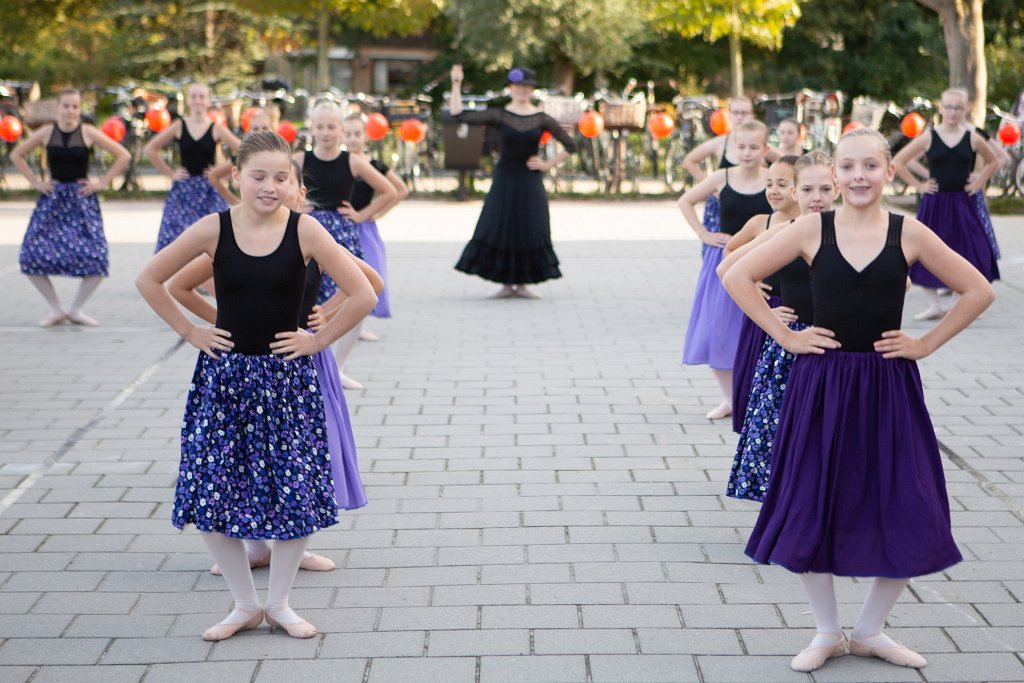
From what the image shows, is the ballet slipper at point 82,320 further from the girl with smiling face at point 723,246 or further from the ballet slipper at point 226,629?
the ballet slipper at point 226,629

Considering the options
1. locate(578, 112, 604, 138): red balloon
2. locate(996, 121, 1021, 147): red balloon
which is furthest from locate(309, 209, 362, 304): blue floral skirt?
locate(996, 121, 1021, 147): red balloon

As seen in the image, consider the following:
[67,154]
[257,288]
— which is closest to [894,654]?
[257,288]

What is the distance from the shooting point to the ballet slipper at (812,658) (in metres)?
4.46

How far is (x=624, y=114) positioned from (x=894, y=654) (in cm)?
1907

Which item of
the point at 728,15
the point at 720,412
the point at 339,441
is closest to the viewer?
the point at 339,441

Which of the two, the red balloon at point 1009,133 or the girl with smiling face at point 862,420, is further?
the red balloon at point 1009,133

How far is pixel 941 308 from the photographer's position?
464 inches

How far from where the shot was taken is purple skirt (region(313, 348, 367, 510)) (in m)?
5.25

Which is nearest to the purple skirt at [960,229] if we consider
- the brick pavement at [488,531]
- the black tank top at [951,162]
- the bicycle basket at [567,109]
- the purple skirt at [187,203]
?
the black tank top at [951,162]

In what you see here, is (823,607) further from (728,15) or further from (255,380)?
(728,15)

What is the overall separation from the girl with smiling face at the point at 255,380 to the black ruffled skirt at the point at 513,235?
780cm

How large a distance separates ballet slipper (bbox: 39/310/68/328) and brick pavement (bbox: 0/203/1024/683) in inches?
11.7

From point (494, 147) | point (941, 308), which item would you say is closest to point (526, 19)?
point (494, 147)

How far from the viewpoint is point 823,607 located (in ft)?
14.8
